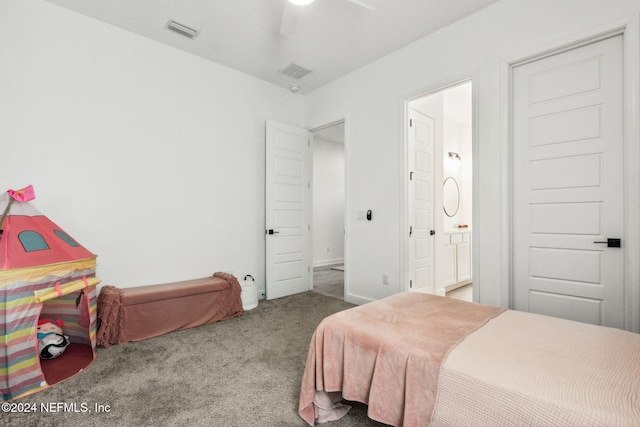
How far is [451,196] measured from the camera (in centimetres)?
532

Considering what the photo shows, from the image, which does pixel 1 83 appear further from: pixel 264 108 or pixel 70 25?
pixel 264 108

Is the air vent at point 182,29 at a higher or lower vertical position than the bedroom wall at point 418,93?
higher

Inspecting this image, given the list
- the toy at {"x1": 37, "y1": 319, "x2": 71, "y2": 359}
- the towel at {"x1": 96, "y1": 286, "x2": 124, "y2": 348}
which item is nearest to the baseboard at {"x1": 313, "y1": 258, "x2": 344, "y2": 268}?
the towel at {"x1": 96, "y1": 286, "x2": 124, "y2": 348}

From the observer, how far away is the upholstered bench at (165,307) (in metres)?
2.71

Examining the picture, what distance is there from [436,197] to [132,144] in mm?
3700

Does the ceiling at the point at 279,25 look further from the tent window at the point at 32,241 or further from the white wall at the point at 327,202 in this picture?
the white wall at the point at 327,202

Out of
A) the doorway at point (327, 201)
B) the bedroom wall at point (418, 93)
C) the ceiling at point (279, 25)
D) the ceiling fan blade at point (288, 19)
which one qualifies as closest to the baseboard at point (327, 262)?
the doorway at point (327, 201)

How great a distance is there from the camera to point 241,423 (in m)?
1.66

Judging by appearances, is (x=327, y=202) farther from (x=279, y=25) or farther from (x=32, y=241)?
(x=32, y=241)

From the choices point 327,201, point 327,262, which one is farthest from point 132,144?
point 327,262

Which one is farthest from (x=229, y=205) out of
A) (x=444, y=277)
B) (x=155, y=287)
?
(x=444, y=277)

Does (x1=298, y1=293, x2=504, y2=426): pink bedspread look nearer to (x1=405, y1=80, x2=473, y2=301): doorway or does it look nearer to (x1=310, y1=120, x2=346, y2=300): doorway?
(x1=405, y1=80, x2=473, y2=301): doorway

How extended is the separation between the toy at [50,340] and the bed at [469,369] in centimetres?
205

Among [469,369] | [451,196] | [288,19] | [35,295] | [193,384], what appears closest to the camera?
[469,369]
